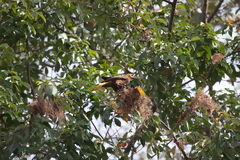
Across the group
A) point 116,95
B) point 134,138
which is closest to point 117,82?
point 116,95

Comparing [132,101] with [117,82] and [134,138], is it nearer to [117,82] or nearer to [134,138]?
[117,82]

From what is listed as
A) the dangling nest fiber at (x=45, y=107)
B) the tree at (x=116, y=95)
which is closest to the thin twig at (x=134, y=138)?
the tree at (x=116, y=95)

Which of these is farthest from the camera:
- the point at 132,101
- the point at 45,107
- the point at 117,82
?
the point at 117,82

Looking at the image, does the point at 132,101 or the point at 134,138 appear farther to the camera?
the point at 134,138

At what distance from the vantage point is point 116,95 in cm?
347

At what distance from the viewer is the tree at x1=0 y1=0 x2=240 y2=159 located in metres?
3.46

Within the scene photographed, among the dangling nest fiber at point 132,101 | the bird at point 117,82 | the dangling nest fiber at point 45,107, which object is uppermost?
the bird at point 117,82

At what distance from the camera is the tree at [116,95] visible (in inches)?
136

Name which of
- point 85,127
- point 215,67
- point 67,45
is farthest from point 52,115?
point 215,67

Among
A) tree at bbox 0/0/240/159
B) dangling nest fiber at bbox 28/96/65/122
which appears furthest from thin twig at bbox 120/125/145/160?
dangling nest fiber at bbox 28/96/65/122

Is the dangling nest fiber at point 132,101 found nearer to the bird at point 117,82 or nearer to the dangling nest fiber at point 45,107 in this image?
the bird at point 117,82

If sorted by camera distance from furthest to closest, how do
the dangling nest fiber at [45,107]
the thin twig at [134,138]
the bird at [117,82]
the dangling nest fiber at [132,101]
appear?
the thin twig at [134,138] → the bird at [117,82] → the dangling nest fiber at [132,101] → the dangling nest fiber at [45,107]

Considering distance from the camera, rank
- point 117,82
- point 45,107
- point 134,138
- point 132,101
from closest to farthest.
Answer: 1. point 45,107
2. point 132,101
3. point 117,82
4. point 134,138

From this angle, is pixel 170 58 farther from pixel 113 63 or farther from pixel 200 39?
pixel 113 63
